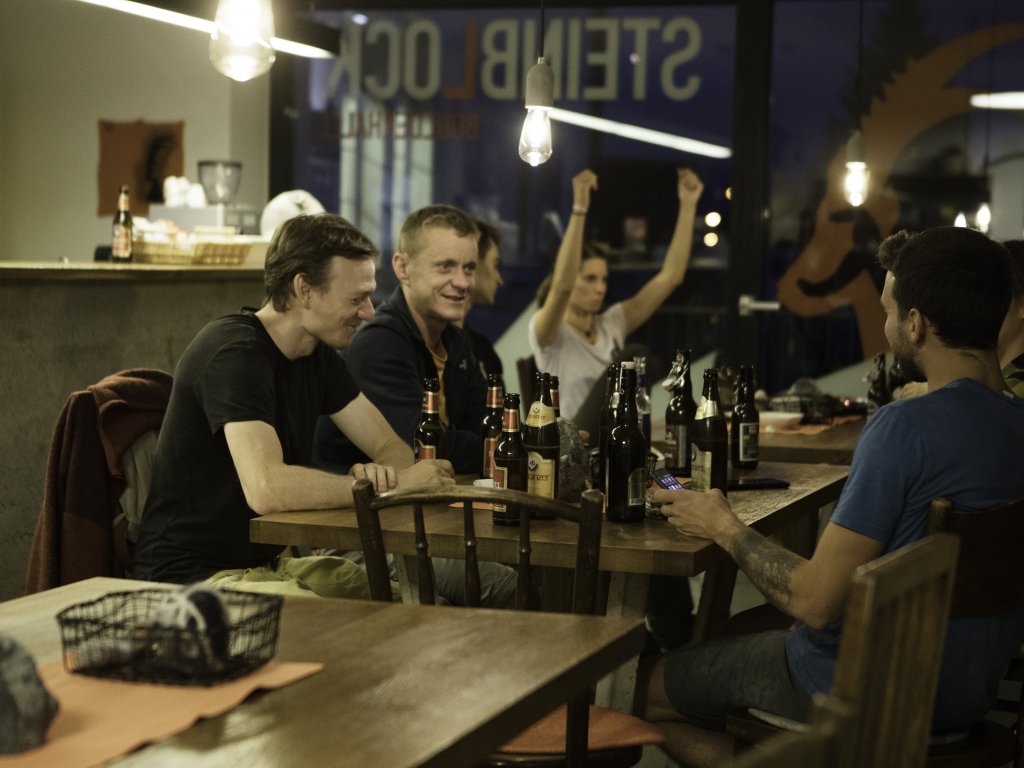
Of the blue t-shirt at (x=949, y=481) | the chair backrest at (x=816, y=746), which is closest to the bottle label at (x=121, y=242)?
the blue t-shirt at (x=949, y=481)

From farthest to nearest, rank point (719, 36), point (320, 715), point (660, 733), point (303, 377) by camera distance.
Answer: point (719, 36)
point (303, 377)
point (660, 733)
point (320, 715)

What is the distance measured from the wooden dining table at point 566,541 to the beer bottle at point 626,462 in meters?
0.05

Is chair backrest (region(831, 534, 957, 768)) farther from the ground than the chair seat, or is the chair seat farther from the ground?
chair backrest (region(831, 534, 957, 768))

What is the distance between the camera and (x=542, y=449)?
271 centimetres

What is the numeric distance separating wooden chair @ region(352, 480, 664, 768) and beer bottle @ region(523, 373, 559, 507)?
42 cm

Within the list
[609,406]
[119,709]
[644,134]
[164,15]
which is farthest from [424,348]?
[644,134]

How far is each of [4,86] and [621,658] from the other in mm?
6237

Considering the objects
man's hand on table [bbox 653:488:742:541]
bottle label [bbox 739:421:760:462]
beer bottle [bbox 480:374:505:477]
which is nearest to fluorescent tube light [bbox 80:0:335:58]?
beer bottle [bbox 480:374:505:477]

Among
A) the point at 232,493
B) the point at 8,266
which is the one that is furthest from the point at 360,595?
the point at 8,266

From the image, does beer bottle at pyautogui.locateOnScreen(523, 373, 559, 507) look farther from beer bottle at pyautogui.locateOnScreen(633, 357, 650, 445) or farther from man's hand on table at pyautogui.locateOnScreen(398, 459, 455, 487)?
beer bottle at pyautogui.locateOnScreen(633, 357, 650, 445)

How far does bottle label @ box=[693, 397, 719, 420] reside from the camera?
3.08 meters

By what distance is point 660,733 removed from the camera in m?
2.28

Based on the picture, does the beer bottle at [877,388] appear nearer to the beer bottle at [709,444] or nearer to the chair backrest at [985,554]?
the beer bottle at [709,444]

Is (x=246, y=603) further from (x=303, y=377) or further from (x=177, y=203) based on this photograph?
(x=177, y=203)
